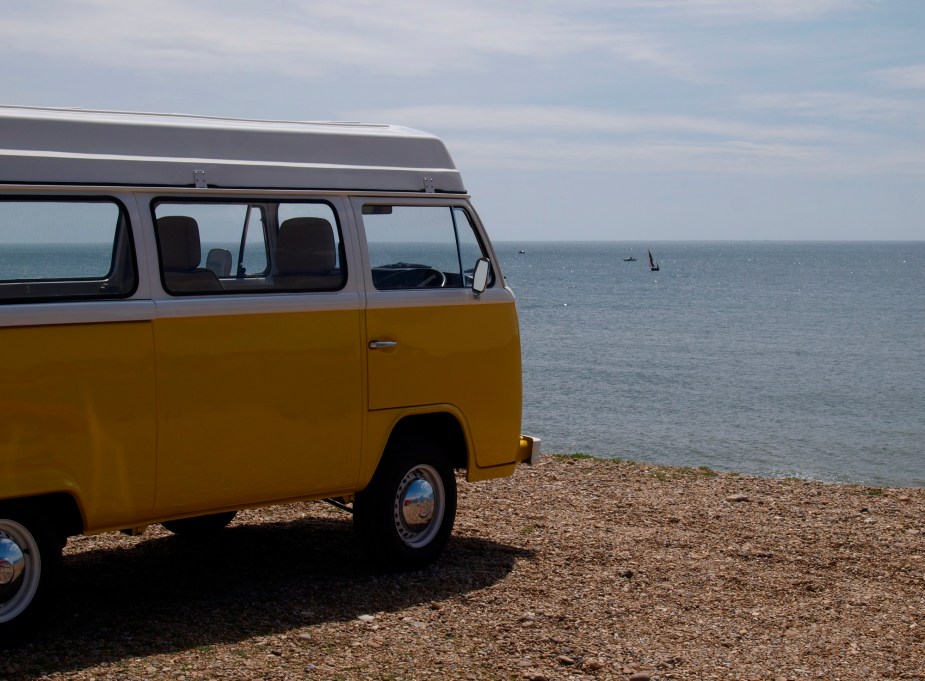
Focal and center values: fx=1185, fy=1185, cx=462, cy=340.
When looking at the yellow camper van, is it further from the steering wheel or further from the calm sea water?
the calm sea water

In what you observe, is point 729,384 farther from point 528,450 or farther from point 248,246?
point 248,246

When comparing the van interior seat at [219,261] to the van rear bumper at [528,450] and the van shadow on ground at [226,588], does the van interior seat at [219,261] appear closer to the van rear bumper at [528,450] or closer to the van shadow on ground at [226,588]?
the van shadow on ground at [226,588]

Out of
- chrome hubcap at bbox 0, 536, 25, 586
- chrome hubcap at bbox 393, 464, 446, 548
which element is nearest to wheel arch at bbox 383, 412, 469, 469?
chrome hubcap at bbox 393, 464, 446, 548

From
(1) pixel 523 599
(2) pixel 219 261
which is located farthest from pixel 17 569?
(1) pixel 523 599

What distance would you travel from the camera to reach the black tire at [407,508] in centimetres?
732

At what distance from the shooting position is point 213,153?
21.5ft

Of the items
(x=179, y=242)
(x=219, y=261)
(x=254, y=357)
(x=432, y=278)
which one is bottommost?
(x=254, y=357)

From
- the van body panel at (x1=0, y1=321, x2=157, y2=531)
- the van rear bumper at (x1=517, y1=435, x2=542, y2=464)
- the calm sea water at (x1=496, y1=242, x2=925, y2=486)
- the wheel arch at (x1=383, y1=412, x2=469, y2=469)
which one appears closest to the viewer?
the van body panel at (x1=0, y1=321, x2=157, y2=531)

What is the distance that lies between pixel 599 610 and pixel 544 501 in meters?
3.20

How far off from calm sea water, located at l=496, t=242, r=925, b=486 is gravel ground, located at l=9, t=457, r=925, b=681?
1046 centimetres

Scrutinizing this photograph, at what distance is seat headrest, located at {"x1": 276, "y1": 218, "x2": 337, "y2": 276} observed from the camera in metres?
6.92

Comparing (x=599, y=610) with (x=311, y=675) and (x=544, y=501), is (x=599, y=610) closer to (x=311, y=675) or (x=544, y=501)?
(x=311, y=675)

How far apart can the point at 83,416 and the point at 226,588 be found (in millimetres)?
1715

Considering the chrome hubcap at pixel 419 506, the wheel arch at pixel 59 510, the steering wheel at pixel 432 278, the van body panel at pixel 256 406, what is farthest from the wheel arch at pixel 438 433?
the wheel arch at pixel 59 510
